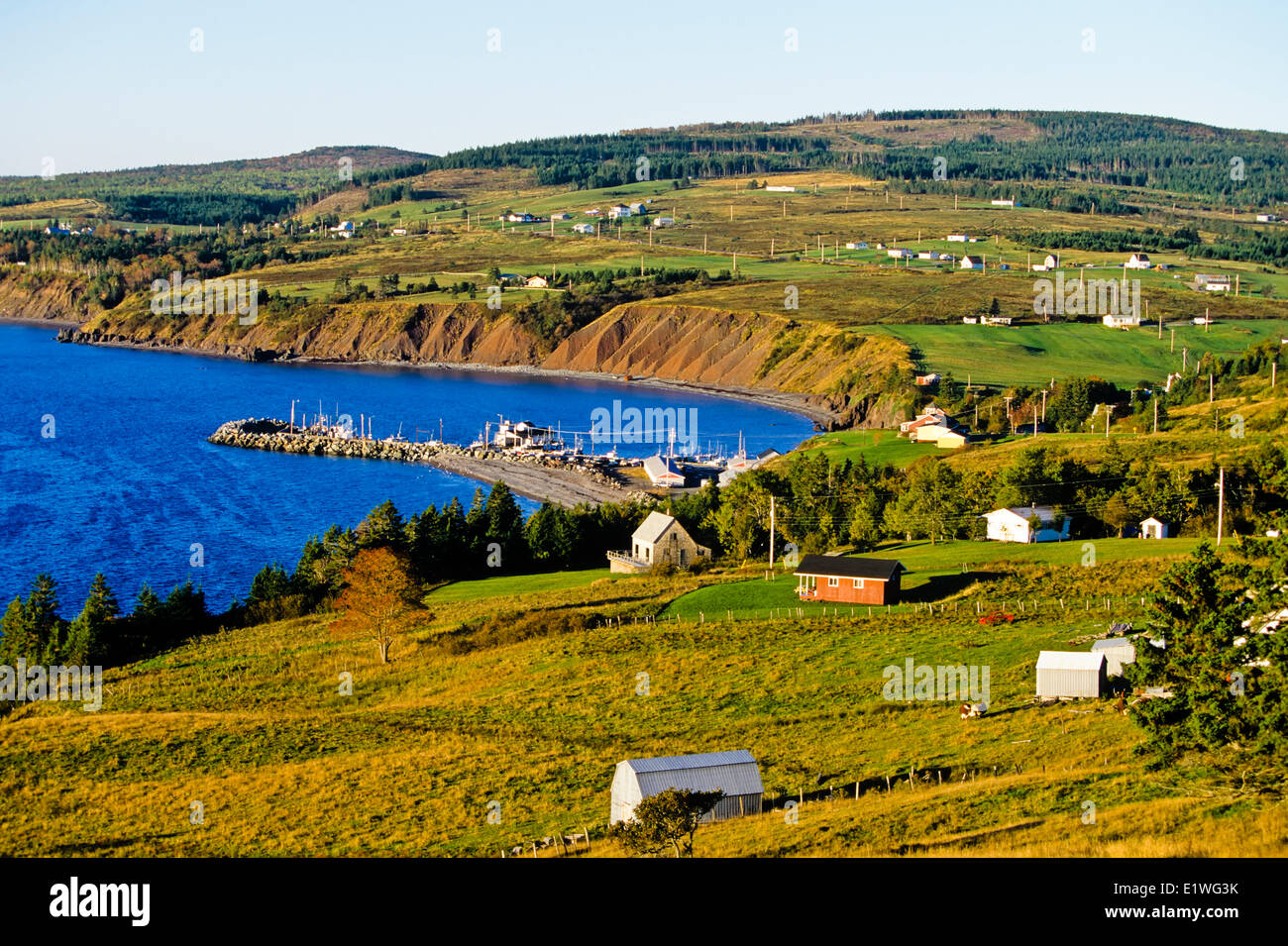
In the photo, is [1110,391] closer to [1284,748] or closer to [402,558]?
[402,558]

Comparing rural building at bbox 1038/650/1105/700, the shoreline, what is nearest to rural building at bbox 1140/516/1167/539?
rural building at bbox 1038/650/1105/700

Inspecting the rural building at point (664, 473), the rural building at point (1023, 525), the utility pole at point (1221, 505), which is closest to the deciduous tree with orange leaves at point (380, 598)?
the rural building at point (1023, 525)

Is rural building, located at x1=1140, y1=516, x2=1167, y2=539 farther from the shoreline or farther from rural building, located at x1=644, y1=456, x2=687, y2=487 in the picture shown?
the shoreline
